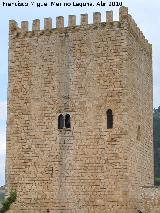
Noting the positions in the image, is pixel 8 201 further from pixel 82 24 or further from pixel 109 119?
pixel 82 24

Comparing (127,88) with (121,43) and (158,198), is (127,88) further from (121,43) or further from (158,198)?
(158,198)

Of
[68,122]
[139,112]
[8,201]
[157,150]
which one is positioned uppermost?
[139,112]

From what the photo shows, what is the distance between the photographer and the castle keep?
63.5 ft

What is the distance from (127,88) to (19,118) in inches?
153

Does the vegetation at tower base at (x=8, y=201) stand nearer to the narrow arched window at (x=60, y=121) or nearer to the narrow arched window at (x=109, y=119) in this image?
the narrow arched window at (x=60, y=121)

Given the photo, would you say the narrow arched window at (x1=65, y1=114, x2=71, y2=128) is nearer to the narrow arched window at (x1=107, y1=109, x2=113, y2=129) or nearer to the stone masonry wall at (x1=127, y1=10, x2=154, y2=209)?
the narrow arched window at (x1=107, y1=109, x2=113, y2=129)

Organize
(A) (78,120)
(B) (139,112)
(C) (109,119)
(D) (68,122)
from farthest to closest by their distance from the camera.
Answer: (B) (139,112) < (D) (68,122) < (A) (78,120) < (C) (109,119)

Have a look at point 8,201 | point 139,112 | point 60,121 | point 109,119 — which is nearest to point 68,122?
point 60,121

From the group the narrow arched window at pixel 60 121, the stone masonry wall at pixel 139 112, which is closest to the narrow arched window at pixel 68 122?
the narrow arched window at pixel 60 121

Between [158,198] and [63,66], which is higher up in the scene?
[63,66]

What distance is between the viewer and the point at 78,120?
19922mm

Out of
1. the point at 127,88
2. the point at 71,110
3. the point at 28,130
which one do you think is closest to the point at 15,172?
the point at 28,130

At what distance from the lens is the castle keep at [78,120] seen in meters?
19.4

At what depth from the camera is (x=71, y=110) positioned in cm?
2009
